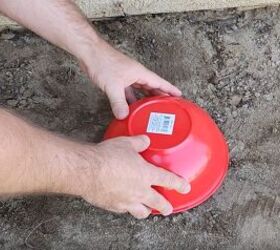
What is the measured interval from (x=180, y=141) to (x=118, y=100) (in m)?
0.30

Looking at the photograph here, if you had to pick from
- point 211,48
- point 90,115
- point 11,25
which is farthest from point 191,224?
point 11,25

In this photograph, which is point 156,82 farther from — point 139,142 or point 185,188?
point 185,188

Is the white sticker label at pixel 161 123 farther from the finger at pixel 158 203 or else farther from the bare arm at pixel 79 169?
Result: the finger at pixel 158 203

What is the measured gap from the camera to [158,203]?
2426 millimetres

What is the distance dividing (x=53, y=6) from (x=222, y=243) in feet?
4.01

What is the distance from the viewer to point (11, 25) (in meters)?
3.43

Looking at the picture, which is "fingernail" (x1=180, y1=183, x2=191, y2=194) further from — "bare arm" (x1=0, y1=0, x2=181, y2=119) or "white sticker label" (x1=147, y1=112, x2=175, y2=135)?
"bare arm" (x1=0, y1=0, x2=181, y2=119)

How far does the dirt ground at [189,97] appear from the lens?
2732mm

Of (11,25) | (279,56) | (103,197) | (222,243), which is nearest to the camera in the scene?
(103,197)

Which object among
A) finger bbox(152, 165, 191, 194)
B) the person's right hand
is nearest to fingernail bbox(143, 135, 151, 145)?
the person's right hand

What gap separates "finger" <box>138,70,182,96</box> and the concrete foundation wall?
2.52ft

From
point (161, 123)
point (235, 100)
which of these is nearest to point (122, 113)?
point (161, 123)

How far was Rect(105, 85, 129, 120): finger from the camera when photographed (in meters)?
2.51

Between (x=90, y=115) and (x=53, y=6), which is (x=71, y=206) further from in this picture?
(x=53, y=6)
